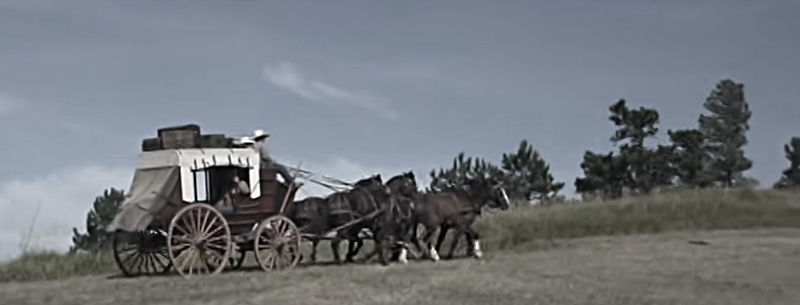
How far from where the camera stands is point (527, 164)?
70500mm

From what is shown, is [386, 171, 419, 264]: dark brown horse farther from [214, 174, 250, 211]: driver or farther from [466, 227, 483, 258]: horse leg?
[214, 174, 250, 211]: driver

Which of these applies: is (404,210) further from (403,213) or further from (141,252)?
(141,252)

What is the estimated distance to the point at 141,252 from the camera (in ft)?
80.2

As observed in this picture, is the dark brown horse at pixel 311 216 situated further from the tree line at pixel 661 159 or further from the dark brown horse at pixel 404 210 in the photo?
the tree line at pixel 661 159

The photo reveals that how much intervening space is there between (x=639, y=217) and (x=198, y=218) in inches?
670

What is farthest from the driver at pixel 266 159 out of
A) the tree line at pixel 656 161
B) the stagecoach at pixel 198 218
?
the tree line at pixel 656 161

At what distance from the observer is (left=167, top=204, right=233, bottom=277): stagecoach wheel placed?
75.6ft

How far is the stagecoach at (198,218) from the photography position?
76.2 ft

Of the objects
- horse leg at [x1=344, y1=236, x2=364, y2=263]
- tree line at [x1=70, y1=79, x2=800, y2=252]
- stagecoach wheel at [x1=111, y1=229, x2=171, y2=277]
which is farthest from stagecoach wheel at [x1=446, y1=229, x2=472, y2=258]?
tree line at [x1=70, y1=79, x2=800, y2=252]

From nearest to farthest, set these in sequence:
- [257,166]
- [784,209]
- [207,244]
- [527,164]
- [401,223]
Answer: [207,244], [257,166], [401,223], [784,209], [527,164]

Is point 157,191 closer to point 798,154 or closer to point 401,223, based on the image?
point 401,223

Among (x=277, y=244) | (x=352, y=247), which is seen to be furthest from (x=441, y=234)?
(x=277, y=244)

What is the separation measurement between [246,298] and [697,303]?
598cm

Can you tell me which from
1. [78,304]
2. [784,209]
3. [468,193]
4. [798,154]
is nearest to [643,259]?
[468,193]
